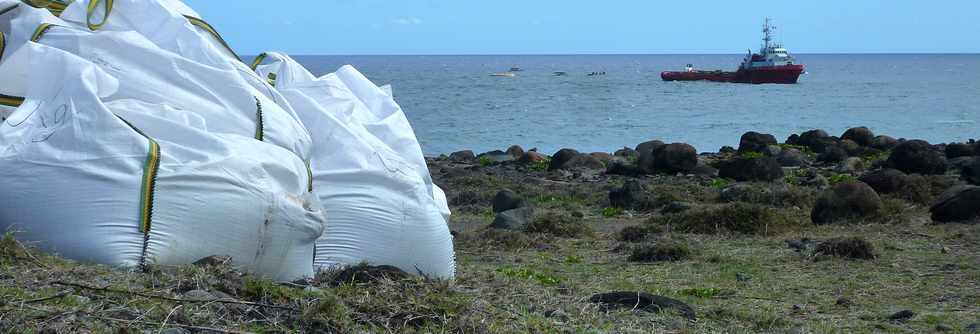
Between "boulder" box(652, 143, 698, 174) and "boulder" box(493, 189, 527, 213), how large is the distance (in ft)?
16.0

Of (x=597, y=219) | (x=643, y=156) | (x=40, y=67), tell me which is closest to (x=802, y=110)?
(x=643, y=156)

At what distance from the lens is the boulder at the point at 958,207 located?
974cm

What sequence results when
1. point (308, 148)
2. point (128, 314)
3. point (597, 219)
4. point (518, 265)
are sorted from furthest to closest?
point (597, 219) → point (518, 265) → point (308, 148) → point (128, 314)

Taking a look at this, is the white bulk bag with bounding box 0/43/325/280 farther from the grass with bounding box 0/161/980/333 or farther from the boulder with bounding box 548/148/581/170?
the boulder with bounding box 548/148/581/170

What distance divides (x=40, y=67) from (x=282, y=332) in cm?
210

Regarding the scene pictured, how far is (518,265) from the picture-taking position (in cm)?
781

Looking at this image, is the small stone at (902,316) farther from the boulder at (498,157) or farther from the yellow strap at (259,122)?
the boulder at (498,157)

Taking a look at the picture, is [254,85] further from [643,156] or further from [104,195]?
[643,156]

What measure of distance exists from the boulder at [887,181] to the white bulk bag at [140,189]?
8.64 m

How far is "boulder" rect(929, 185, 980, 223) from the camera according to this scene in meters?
9.74

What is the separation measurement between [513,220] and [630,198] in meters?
2.55

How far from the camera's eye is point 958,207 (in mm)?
9805

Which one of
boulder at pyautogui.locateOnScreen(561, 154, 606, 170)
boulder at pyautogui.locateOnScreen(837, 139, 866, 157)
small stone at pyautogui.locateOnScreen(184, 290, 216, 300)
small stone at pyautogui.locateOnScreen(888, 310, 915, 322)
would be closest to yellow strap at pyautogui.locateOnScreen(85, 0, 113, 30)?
small stone at pyautogui.locateOnScreen(184, 290, 216, 300)

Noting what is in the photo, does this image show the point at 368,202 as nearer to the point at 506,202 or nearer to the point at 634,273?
the point at 634,273
